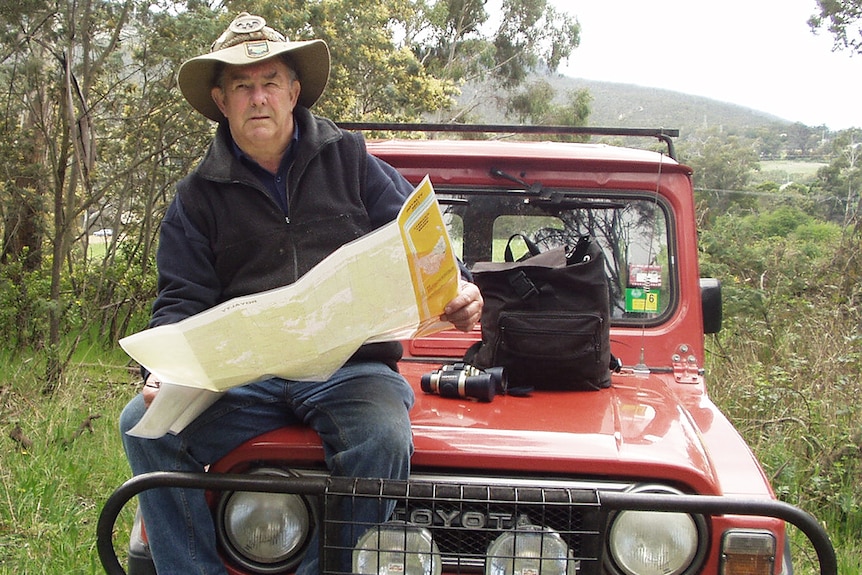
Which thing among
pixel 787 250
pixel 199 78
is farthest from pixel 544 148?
pixel 787 250

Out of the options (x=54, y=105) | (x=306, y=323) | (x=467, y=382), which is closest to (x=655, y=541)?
(x=467, y=382)

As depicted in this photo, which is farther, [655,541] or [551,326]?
[551,326]

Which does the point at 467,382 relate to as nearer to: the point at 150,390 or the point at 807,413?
the point at 150,390

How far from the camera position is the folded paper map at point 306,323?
1.70 meters

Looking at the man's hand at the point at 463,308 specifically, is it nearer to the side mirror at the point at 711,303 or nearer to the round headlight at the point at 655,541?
the round headlight at the point at 655,541

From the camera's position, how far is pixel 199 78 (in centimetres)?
256

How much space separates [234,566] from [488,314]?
111cm

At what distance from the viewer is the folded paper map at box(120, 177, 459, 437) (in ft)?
5.58

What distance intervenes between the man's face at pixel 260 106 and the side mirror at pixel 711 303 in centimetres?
162

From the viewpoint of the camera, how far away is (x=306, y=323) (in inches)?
68.9

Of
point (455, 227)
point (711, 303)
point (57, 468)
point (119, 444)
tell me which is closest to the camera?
point (711, 303)

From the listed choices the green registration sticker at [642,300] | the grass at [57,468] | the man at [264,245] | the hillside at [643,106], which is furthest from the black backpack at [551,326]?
the hillside at [643,106]

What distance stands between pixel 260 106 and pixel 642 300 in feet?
5.15

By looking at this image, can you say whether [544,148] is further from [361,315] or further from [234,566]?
[234,566]
